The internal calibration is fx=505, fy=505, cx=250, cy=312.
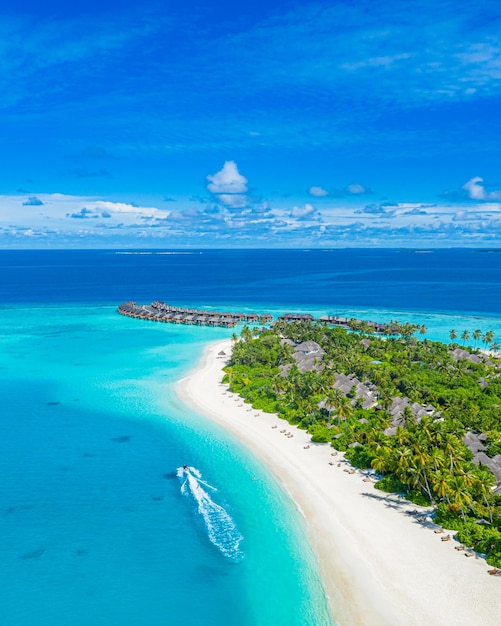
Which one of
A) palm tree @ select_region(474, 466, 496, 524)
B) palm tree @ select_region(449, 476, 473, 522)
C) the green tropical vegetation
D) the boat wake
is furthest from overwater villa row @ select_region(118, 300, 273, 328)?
palm tree @ select_region(449, 476, 473, 522)

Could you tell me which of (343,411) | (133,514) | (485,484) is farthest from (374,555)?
(343,411)

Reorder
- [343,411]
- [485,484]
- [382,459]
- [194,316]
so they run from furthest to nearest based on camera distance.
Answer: [194,316], [343,411], [382,459], [485,484]

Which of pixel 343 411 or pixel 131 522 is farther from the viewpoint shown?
pixel 343 411

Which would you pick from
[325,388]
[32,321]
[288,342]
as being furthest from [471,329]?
[32,321]

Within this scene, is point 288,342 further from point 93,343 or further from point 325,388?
point 93,343

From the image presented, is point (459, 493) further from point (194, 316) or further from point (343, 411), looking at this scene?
point (194, 316)

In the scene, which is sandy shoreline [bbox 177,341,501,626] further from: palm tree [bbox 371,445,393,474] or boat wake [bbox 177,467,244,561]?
boat wake [bbox 177,467,244,561]

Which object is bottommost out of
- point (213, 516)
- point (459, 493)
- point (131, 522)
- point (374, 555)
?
point (131, 522)
